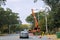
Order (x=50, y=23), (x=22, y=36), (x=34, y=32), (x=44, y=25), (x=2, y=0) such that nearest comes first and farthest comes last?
(x=2, y=0)
(x=22, y=36)
(x=34, y=32)
(x=50, y=23)
(x=44, y=25)

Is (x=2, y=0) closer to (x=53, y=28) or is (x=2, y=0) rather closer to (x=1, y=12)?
(x=53, y=28)

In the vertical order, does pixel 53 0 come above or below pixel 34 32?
above

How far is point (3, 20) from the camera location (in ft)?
399

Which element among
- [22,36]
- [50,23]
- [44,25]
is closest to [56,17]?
[50,23]

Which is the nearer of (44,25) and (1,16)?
(44,25)

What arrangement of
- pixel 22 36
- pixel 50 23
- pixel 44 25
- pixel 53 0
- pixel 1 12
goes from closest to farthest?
pixel 53 0 → pixel 22 36 → pixel 50 23 → pixel 44 25 → pixel 1 12

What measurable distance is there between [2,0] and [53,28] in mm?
73445

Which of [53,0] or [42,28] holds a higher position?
[53,0]

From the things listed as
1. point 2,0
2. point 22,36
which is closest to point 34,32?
point 22,36

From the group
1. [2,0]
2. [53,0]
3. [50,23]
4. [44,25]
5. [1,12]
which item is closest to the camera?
[53,0]

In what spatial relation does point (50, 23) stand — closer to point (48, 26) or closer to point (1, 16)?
point (48, 26)

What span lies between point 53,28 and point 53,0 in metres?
77.5

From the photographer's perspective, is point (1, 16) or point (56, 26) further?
point (1, 16)

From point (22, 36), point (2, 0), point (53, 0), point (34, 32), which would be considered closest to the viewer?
point (53, 0)
